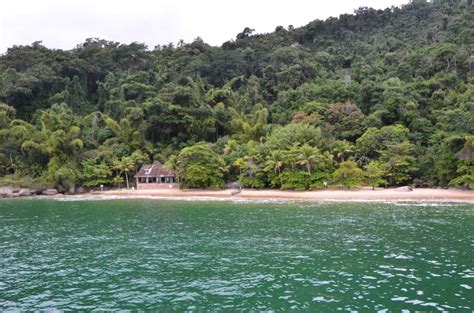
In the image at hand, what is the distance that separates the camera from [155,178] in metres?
61.2

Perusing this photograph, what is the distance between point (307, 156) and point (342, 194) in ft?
22.5

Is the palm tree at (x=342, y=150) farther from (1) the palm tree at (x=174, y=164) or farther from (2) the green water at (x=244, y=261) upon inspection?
(1) the palm tree at (x=174, y=164)

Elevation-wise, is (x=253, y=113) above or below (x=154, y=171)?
above

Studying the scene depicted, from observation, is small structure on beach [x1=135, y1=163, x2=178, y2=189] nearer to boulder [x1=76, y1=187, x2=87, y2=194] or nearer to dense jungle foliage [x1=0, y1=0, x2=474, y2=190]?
dense jungle foliage [x1=0, y1=0, x2=474, y2=190]

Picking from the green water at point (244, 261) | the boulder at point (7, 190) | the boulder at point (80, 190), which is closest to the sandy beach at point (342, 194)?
the boulder at point (80, 190)

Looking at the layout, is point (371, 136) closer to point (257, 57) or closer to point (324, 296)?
point (324, 296)

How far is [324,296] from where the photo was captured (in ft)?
46.3

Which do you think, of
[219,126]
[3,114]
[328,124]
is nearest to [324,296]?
[328,124]

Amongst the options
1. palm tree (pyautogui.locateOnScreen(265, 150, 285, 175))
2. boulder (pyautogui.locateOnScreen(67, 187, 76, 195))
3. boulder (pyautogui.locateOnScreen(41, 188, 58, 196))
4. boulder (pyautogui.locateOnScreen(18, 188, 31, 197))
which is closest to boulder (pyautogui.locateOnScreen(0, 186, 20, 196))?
boulder (pyautogui.locateOnScreen(18, 188, 31, 197))

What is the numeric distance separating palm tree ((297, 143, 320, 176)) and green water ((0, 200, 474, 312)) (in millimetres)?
16583

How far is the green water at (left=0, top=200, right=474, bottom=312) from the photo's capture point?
14.0 meters

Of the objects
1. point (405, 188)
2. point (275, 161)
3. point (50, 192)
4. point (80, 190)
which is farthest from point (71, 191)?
point (405, 188)

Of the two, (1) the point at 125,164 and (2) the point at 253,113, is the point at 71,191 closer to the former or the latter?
(1) the point at 125,164

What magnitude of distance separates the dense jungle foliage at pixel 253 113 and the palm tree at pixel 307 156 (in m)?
0.15
